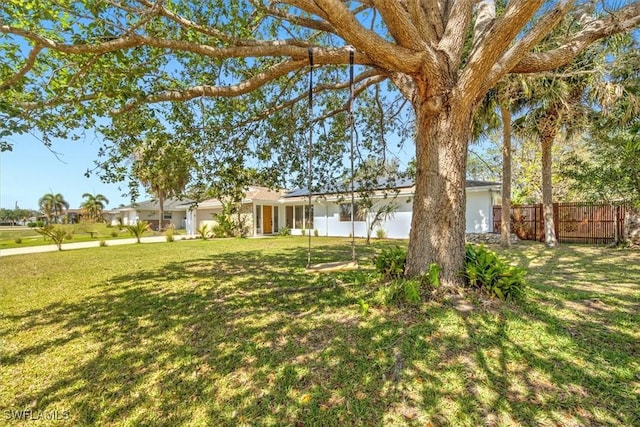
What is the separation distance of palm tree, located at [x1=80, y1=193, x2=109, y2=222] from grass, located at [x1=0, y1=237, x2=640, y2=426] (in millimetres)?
45140

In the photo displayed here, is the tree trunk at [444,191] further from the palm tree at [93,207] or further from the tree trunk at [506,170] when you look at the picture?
the palm tree at [93,207]

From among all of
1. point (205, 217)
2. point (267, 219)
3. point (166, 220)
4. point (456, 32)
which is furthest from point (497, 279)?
point (166, 220)

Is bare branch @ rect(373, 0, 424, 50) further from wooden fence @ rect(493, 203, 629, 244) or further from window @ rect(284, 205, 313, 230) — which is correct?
window @ rect(284, 205, 313, 230)

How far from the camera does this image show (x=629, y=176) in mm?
10359

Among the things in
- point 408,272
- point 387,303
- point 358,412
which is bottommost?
point 358,412

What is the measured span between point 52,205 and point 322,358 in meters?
68.1

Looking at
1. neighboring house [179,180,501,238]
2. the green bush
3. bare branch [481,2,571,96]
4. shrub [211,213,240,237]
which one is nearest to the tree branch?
bare branch [481,2,571,96]

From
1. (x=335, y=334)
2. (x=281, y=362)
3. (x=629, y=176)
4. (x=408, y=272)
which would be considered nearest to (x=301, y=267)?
(x=408, y=272)

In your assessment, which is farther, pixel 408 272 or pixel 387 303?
pixel 408 272

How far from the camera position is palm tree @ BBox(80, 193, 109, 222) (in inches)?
1661

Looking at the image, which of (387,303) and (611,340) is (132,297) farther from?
(611,340)

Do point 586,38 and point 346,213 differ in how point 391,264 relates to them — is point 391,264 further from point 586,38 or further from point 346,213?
point 346,213

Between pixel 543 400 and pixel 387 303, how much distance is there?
2.02 metres

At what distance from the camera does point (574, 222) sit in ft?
43.2
